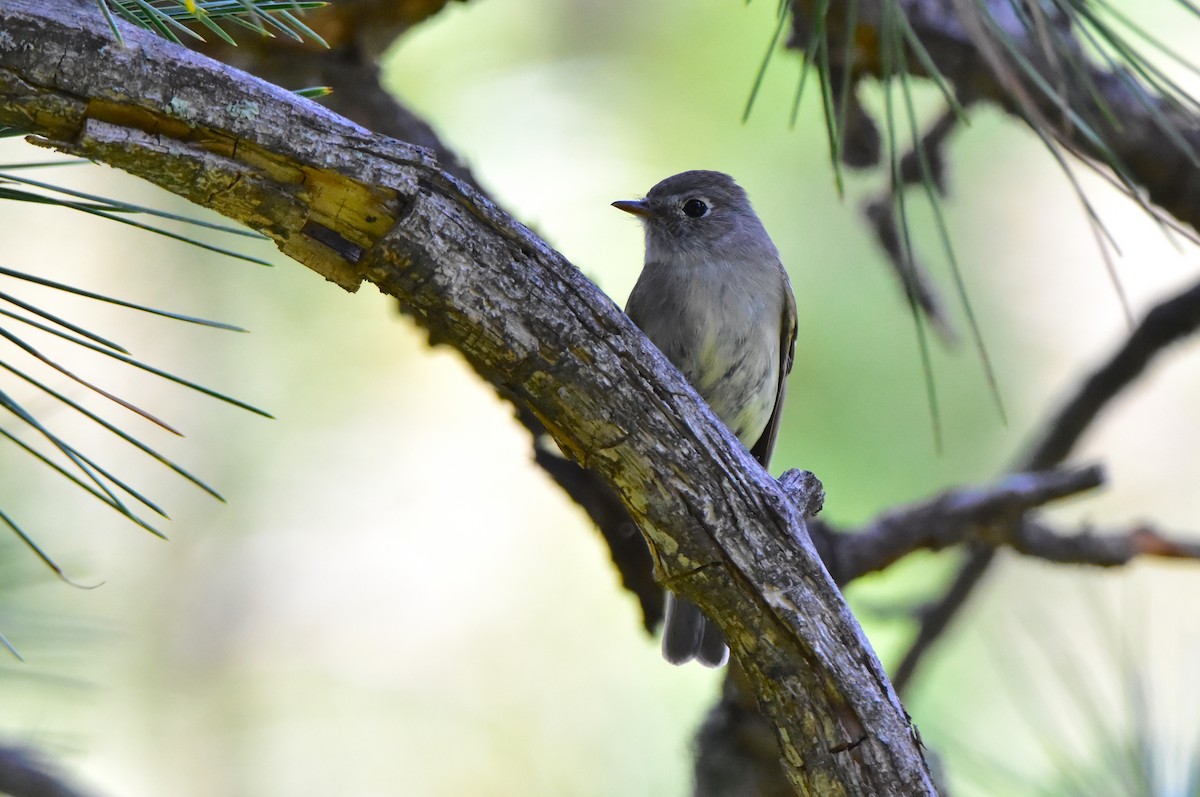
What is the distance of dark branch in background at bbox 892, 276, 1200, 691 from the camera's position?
3496 mm

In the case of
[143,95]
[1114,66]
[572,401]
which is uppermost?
[1114,66]

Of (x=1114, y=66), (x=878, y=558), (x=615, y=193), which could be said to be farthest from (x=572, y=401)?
(x=615, y=193)

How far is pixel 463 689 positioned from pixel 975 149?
10.5ft

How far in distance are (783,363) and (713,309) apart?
0.41 meters

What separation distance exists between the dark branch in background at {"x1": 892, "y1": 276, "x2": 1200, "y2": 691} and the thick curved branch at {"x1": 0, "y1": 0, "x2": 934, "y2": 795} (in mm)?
1755

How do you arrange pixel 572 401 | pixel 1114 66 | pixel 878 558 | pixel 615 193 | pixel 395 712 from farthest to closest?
pixel 395 712 → pixel 615 193 → pixel 878 558 → pixel 1114 66 → pixel 572 401

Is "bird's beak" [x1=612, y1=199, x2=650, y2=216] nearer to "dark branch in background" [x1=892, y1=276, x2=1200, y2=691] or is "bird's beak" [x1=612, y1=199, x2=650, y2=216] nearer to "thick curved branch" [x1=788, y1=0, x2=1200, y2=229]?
"thick curved branch" [x1=788, y1=0, x2=1200, y2=229]

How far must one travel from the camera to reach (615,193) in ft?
15.1

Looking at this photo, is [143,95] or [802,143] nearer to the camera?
[143,95]

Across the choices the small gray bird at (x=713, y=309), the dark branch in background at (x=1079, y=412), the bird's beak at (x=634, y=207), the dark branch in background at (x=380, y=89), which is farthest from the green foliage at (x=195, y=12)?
the dark branch in background at (x=1079, y=412)

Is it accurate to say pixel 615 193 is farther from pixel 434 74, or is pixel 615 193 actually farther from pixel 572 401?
pixel 572 401

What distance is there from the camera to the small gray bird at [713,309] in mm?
3352

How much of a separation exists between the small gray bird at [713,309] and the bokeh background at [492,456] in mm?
867

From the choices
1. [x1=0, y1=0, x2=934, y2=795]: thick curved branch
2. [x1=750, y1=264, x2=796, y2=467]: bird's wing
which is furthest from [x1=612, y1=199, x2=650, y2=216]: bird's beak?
[x1=0, y1=0, x2=934, y2=795]: thick curved branch
